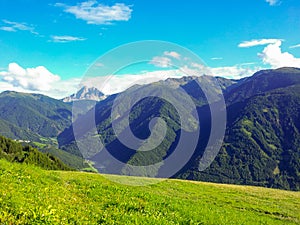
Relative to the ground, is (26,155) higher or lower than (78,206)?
lower

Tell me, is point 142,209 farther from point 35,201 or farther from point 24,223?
point 24,223

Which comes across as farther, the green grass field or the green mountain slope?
the green mountain slope

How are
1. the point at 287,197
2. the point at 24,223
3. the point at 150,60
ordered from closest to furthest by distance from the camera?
the point at 24,223, the point at 150,60, the point at 287,197

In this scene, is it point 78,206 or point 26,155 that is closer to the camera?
point 78,206

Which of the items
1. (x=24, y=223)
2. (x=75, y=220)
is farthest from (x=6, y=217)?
(x=75, y=220)

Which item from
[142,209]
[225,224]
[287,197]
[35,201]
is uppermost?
[35,201]

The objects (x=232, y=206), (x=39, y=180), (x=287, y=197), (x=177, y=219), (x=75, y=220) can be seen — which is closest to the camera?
(x=75, y=220)

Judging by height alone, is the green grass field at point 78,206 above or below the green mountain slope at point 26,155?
above

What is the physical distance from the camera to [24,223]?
11.2 meters

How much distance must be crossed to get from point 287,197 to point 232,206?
1503 cm

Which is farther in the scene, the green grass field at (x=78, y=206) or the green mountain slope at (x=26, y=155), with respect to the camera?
the green mountain slope at (x=26, y=155)

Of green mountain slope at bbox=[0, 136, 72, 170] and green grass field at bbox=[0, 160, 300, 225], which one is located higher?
green grass field at bbox=[0, 160, 300, 225]

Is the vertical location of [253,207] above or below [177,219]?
below

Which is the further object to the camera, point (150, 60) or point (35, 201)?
→ point (150, 60)
